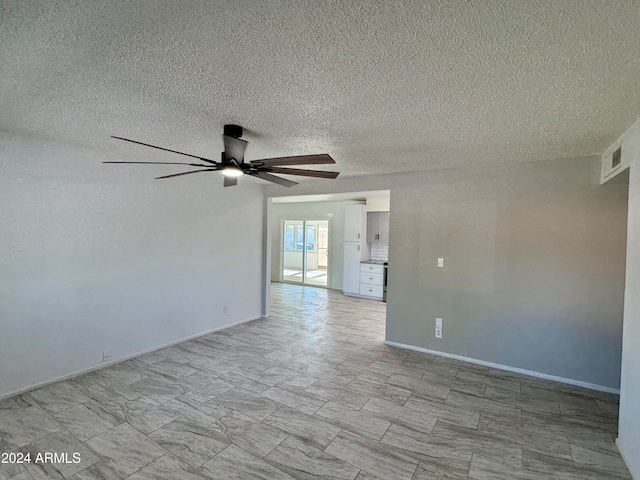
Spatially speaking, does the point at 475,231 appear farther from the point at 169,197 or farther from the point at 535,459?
the point at 169,197

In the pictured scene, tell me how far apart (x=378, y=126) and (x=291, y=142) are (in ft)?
2.81

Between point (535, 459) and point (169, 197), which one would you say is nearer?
point (535, 459)

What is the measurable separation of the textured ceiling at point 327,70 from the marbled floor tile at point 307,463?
2382 millimetres

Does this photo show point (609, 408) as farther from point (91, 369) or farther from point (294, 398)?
point (91, 369)

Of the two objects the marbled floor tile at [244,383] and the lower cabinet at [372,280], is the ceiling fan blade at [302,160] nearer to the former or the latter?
the marbled floor tile at [244,383]

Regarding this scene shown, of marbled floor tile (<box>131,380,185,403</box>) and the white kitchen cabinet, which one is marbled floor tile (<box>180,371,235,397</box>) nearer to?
marbled floor tile (<box>131,380,185,403</box>)

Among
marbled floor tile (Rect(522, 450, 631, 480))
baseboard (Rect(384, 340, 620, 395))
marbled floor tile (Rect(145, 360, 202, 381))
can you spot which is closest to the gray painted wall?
baseboard (Rect(384, 340, 620, 395))

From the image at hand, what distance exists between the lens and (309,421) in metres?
2.52

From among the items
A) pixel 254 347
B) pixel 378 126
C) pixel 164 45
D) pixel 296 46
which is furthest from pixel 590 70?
pixel 254 347

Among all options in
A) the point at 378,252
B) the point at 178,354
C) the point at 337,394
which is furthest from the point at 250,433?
the point at 378,252

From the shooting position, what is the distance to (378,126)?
2430 millimetres

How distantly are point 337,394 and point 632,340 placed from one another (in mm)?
2273

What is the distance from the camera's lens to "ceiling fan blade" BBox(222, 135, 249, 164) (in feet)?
7.54

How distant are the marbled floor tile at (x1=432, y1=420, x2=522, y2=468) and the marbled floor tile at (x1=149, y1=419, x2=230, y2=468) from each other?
64.7 inches
